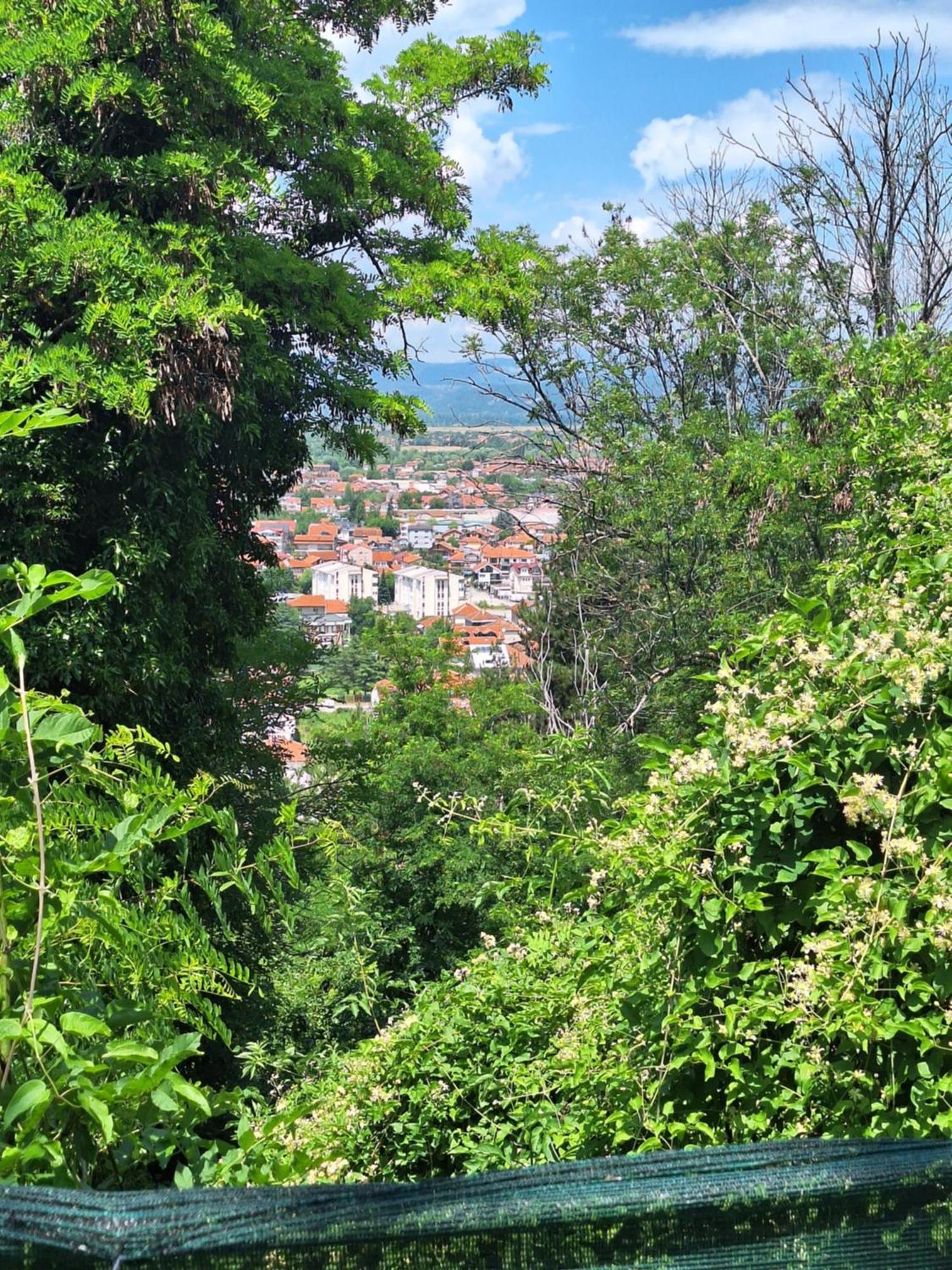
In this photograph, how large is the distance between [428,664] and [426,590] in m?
33.0

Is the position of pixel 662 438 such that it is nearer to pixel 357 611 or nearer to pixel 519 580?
pixel 357 611

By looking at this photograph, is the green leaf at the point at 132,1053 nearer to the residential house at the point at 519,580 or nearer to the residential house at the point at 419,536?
the residential house at the point at 519,580

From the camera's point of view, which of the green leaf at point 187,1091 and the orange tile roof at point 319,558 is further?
the orange tile roof at point 319,558

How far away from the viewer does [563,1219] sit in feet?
3.20

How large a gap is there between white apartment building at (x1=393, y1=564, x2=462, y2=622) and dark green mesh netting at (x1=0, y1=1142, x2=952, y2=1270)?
42.4m

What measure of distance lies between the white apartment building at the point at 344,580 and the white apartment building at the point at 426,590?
4.75 feet

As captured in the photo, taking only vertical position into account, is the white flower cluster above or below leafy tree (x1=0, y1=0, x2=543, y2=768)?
below

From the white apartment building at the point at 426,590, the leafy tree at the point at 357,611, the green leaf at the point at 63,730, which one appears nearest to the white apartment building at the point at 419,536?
the white apartment building at the point at 426,590

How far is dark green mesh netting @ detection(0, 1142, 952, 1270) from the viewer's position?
880 millimetres

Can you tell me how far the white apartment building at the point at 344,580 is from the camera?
4350 cm

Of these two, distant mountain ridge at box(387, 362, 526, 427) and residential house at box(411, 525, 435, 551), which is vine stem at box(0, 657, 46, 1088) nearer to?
distant mountain ridge at box(387, 362, 526, 427)

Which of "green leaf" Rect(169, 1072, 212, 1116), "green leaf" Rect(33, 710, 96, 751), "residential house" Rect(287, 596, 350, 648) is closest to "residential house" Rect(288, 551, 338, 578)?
"residential house" Rect(287, 596, 350, 648)

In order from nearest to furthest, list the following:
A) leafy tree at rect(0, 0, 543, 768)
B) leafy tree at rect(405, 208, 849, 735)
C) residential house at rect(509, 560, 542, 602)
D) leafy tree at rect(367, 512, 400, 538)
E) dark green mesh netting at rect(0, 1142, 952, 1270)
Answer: dark green mesh netting at rect(0, 1142, 952, 1270) < leafy tree at rect(0, 0, 543, 768) < leafy tree at rect(405, 208, 849, 735) < residential house at rect(509, 560, 542, 602) < leafy tree at rect(367, 512, 400, 538)

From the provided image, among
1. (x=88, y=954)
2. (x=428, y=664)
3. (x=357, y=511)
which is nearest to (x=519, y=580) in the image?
(x=357, y=511)
